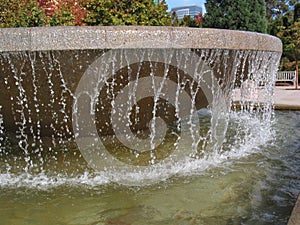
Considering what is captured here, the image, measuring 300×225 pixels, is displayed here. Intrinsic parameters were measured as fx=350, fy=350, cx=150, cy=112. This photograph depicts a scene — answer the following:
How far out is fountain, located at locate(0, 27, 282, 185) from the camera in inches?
99.9

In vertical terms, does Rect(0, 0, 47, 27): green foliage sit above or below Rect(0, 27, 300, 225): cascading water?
above

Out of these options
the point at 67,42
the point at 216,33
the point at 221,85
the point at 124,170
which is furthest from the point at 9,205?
the point at 221,85

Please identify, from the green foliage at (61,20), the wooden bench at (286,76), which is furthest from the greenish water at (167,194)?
the wooden bench at (286,76)

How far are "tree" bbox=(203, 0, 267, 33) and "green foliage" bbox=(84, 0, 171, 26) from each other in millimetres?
6714

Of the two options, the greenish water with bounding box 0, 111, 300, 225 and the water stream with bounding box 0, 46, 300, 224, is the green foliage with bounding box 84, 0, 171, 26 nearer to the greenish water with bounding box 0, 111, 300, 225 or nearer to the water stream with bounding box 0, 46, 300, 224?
the water stream with bounding box 0, 46, 300, 224

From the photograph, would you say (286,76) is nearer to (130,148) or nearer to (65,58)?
(130,148)

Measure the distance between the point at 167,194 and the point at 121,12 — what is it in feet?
13.2

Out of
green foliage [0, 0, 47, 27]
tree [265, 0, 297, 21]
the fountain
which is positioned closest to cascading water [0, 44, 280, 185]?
the fountain

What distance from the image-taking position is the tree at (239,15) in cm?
1192

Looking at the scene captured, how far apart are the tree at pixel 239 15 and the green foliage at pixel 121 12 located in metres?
6.71

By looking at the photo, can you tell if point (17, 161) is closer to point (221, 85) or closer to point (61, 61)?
point (61, 61)


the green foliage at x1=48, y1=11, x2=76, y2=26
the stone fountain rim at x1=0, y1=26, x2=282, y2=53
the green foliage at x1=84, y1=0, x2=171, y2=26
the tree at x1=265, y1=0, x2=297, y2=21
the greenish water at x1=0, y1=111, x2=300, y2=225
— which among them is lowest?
A: the greenish water at x1=0, y1=111, x2=300, y2=225

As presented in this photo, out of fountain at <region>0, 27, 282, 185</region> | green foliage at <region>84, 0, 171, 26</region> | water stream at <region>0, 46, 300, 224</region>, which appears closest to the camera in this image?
water stream at <region>0, 46, 300, 224</region>

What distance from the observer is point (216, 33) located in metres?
2.83
